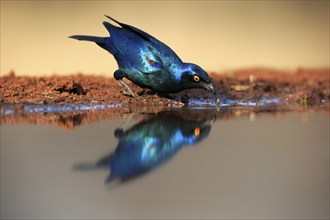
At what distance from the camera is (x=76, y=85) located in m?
7.02

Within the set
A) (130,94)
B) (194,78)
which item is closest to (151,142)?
(194,78)

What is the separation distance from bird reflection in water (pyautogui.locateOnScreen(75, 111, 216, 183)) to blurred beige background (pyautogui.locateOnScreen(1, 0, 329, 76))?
3868 millimetres

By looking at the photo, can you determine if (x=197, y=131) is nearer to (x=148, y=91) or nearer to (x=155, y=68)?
(x=155, y=68)

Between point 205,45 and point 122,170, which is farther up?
point 205,45

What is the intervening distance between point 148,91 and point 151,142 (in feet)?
10.3

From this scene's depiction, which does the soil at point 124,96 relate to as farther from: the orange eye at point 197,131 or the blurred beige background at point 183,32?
the blurred beige background at point 183,32

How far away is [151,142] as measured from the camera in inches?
174

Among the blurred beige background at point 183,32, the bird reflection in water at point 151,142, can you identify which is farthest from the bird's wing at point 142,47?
the blurred beige background at point 183,32

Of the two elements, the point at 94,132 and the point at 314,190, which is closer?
the point at 314,190

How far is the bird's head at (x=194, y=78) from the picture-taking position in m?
6.78

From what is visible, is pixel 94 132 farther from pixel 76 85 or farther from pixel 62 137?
pixel 76 85

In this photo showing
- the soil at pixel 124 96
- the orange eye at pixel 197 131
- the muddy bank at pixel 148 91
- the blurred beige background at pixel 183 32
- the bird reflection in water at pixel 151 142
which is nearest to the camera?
the bird reflection in water at pixel 151 142

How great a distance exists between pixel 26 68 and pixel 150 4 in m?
3.02

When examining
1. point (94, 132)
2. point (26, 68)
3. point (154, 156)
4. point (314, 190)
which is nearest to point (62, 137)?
point (94, 132)
